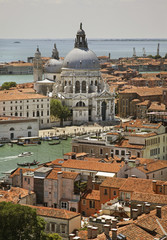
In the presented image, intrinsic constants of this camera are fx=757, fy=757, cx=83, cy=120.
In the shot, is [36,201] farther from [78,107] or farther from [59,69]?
[59,69]


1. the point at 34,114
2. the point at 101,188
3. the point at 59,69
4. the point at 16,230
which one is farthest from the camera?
the point at 59,69

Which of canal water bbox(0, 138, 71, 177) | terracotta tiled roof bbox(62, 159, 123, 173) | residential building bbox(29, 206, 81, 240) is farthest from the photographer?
canal water bbox(0, 138, 71, 177)

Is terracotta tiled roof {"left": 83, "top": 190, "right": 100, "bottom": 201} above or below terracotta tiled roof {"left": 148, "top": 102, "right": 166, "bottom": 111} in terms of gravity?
above

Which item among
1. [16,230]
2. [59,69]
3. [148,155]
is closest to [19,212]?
[16,230]

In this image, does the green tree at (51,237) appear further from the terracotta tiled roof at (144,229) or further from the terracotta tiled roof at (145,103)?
the terracotta tiled roof at (145,103)

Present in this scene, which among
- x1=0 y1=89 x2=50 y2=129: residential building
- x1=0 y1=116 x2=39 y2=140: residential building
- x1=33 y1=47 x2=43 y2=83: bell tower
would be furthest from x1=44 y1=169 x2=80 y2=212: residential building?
x1=33 y1=47 x2=43 y2=83: bell tower

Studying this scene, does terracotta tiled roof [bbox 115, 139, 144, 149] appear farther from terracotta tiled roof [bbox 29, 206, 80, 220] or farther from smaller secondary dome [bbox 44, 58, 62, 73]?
smaller secondary dome [bbox 44, 58, 62, 73]
